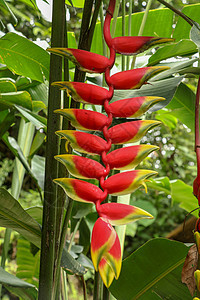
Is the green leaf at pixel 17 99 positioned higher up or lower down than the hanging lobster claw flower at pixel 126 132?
lower down

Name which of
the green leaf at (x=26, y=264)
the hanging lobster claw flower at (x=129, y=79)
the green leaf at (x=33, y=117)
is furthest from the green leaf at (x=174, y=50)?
the green leaf at (x=26, y=264)

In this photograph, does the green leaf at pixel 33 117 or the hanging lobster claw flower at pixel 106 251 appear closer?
the hanging lobster claw flower at pixel 106 251

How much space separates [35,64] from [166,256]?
31 centimetres

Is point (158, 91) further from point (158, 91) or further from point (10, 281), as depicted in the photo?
point (10, 281)

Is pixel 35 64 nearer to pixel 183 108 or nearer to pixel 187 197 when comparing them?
pixel 183 108

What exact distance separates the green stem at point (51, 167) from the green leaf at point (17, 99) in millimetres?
161

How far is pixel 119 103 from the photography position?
0.23m

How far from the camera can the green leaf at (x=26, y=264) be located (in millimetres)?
968

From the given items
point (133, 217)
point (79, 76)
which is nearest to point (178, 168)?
point (79, 76)

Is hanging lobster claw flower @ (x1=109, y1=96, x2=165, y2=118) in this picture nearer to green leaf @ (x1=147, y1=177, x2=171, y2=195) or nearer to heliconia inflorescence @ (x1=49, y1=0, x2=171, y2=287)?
heliconia inflorescence @ (x1=49, y1=0, x2=171, y2=287)

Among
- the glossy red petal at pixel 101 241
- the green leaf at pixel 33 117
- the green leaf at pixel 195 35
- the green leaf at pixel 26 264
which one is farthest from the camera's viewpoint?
the green leaf at pixel 26 264

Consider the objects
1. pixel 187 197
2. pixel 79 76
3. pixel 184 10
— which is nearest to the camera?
pixel 79 76

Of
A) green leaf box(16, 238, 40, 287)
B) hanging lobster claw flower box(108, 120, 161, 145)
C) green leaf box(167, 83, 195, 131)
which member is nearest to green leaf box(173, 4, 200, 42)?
green leaf box(167, 83, 195, 131)

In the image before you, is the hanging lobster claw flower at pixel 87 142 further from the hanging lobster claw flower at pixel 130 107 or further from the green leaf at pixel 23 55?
the green leaf at pixel 23 55
